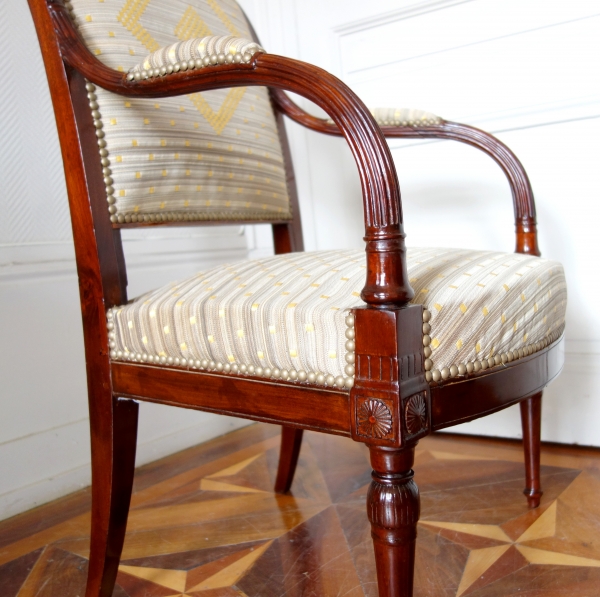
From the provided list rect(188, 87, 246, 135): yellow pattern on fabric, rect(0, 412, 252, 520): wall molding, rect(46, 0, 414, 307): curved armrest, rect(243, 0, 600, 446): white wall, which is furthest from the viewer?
rect(243, 0, 600, 446): white wall

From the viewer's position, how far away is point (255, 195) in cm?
101

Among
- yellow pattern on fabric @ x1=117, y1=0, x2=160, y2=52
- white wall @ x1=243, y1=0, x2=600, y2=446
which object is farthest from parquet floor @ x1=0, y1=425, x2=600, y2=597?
yellow pattern on fabric @ x1=117, y1=0, x2=160, y2=52

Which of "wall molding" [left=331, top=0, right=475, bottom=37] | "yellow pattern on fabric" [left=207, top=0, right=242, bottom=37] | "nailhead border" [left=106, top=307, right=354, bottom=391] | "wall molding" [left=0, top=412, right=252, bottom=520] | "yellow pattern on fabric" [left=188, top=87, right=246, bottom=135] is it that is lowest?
"wall molding" [left=0, top=412, right=252, bottom=520]

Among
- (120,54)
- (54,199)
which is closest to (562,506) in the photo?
(120,54)

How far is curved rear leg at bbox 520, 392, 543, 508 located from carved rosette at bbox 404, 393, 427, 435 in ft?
1.89

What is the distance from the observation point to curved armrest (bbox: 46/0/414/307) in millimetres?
511

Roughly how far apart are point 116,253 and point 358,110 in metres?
0.39

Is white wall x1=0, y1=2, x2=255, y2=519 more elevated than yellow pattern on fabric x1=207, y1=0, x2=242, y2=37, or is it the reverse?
yellow pattern on fabric x1=207, y1=0, x2=242, y2=37

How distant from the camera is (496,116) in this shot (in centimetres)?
136

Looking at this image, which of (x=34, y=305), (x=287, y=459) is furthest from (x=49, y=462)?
(x=287, y=459)

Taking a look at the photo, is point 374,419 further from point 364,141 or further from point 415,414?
point 364,141

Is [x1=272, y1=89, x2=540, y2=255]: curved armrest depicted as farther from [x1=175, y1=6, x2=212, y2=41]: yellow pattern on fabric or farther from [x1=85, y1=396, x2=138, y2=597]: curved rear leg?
[x1=85, y1=396, x2=138, y2=597]: curved rear leg

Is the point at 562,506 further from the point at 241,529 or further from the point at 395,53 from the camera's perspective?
the point at 395,53

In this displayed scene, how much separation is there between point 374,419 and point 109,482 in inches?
17.0
